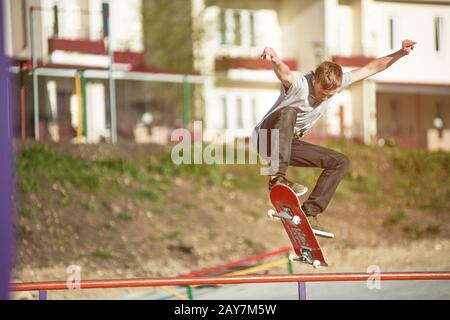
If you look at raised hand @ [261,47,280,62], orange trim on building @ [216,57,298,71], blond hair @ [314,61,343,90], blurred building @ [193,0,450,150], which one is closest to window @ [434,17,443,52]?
blurred building @ [193,0,450,150]

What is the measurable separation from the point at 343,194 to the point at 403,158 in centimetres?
251

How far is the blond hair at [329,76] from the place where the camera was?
721 centimetres

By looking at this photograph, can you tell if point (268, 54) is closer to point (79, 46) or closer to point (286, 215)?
point (286, 215)

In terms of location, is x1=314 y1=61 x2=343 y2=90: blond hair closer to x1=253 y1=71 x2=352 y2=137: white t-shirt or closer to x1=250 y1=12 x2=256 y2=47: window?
x1=253 y1=71 x2=352 y2=137: white t-shirt

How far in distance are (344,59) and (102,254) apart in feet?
35.6

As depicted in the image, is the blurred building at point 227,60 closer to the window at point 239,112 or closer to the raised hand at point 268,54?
the window at point 239,112

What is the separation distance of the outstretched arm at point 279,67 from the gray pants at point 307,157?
0.25m

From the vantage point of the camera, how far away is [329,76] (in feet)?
23.7

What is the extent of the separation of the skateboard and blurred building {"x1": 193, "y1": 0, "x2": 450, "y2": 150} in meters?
13.8

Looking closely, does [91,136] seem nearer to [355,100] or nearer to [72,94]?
[72,94]

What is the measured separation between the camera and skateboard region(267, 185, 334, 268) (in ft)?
24.7

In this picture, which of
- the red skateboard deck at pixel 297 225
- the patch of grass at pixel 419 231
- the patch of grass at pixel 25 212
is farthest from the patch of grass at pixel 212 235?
the red skateboard deck at pixel 297 225
